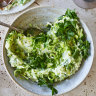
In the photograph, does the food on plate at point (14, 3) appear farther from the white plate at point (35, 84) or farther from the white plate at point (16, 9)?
the white plate at point (35, 84)

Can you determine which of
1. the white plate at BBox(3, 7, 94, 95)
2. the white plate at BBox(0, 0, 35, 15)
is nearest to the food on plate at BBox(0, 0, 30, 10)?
the white plate at BBox(0, 0, 35, 15)

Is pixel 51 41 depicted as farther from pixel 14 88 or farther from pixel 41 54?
pixel 14 88

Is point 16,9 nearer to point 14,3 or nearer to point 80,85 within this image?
point 14,3

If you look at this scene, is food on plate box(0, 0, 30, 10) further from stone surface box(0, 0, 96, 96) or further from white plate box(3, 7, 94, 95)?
white plate box(3, 7, 94, 95)

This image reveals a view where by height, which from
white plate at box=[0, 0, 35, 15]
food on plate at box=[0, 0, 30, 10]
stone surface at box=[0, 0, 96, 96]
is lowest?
stone surface at box=[0, 0, 96, 96]

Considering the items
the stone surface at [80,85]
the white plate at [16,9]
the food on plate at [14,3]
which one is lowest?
the stone surface at [80,85]

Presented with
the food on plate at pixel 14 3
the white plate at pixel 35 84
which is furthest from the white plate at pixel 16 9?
the white plate at pixel 35 84

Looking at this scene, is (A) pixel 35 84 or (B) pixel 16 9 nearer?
(A) pixel 35 84

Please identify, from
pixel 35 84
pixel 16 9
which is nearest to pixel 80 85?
pixel 35 84

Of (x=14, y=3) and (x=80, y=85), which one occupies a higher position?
(x=14, y=3)
